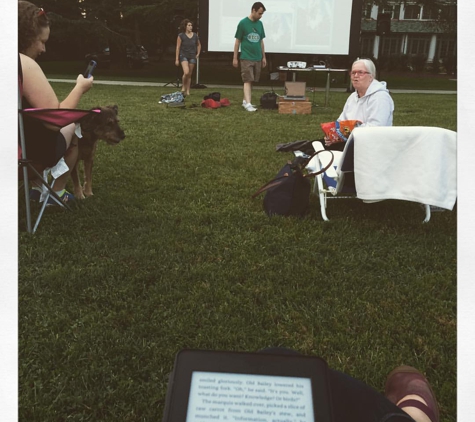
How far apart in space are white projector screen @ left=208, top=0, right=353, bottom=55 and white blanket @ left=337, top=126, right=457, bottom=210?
39.0 feet

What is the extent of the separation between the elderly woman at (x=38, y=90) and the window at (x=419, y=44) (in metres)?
46.3

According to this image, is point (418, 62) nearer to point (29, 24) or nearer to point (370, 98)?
point (370, 98)

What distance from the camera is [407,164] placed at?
3.51 m

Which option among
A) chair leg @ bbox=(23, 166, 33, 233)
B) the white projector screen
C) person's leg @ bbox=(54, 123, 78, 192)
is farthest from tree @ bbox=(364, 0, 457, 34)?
chair leg @ bbox=(23, 166, 33, 233)

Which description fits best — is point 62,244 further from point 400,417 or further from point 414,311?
point 400,417

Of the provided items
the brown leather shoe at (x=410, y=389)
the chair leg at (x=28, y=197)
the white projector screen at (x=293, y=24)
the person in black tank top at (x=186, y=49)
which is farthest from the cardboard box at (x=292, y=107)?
the brown leather shoe at (x=410, y=389)

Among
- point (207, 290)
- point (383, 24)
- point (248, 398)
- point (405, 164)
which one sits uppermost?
point (383, 24)

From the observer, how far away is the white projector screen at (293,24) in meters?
14.2

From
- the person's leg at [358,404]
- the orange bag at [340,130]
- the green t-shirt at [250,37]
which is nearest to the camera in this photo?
the person's leg at [358,404]

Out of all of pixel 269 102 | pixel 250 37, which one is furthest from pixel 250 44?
pixel 269 102

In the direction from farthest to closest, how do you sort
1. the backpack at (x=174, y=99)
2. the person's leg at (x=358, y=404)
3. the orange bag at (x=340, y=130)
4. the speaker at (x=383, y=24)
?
the speaker at (x=383, y=24) < the backpack at (x=174, y=99) < the orange bag at (x=340, y=130) < the person's leg at (x=358, y=404)

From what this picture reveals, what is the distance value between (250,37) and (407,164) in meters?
7.06

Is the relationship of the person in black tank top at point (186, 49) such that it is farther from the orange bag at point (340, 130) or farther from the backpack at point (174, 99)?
the orange bag at point (340, 130)
